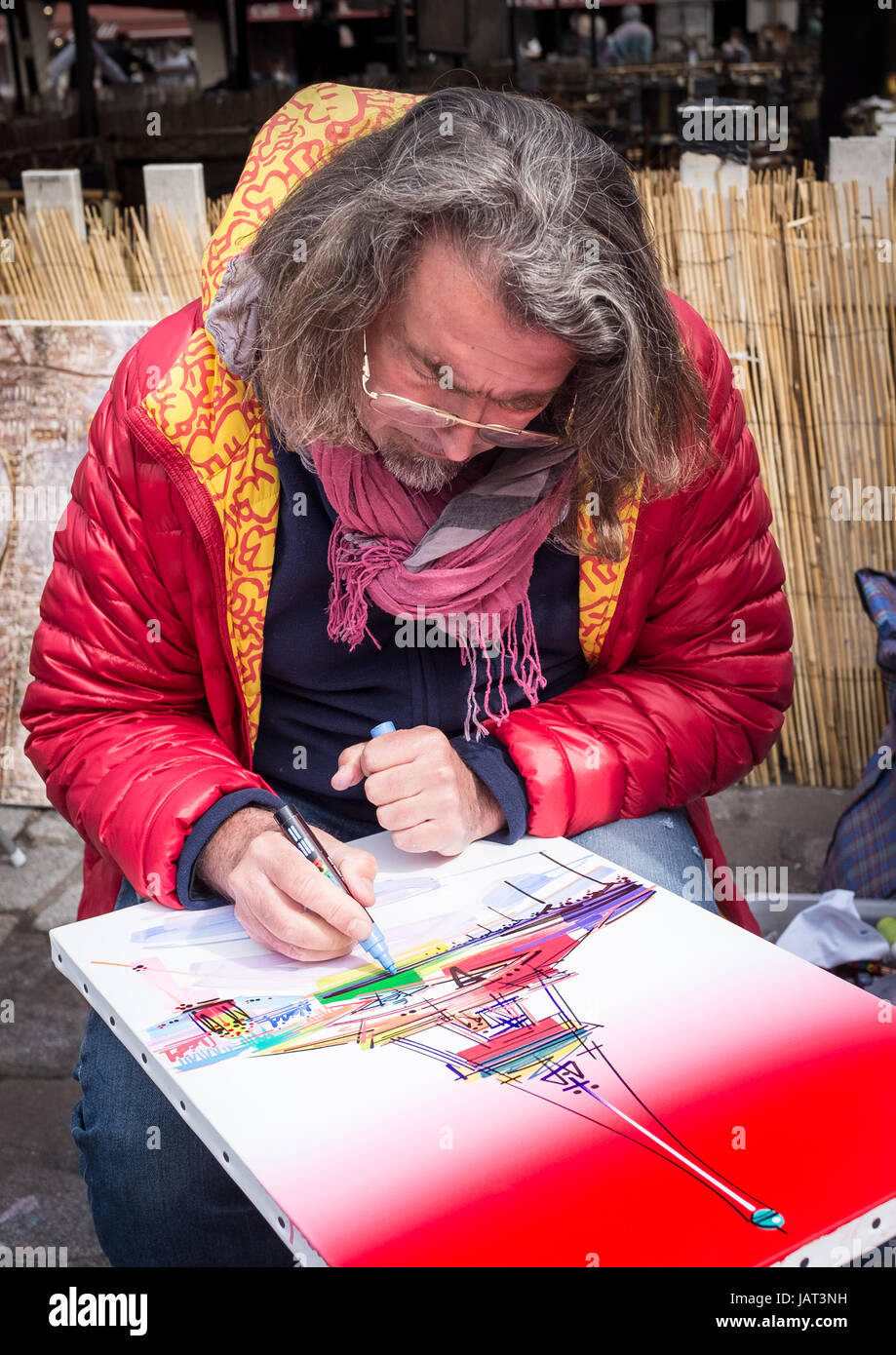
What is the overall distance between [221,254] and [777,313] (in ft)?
7.32

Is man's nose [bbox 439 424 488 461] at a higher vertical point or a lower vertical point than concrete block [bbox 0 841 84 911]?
higher

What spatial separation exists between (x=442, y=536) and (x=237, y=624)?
1.06 ft

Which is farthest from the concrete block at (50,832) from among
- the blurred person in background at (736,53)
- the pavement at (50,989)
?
the blurred person in background at (736,53)

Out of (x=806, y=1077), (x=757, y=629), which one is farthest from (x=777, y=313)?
(x=806, y=1077)

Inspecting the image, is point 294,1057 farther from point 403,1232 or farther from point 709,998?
point 709,998

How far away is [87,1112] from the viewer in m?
1.60

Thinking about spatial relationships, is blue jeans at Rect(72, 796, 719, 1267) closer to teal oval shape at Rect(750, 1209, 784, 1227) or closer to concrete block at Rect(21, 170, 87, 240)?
teal oval shape at Rect(750, 1209, 784, 1227)

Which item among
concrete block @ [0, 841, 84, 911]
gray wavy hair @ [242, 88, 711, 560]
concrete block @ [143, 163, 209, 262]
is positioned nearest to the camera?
gray wavy hair @ [242, 88, 711, 560]

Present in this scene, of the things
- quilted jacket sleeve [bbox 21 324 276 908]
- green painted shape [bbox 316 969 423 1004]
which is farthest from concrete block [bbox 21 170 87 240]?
green painted shape [bbox 316 969 423 1004]

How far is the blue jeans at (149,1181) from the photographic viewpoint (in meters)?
1.55

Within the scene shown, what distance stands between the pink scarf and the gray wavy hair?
61 mm

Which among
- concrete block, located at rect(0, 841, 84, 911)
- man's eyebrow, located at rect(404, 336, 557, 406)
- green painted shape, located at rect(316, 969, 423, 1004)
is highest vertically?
man's eyebrow, located at rect(404, 336, 557, 406)

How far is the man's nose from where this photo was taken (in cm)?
162

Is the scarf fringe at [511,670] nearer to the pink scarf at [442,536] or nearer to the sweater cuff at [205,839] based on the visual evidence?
the pink scarf at [442,536]
